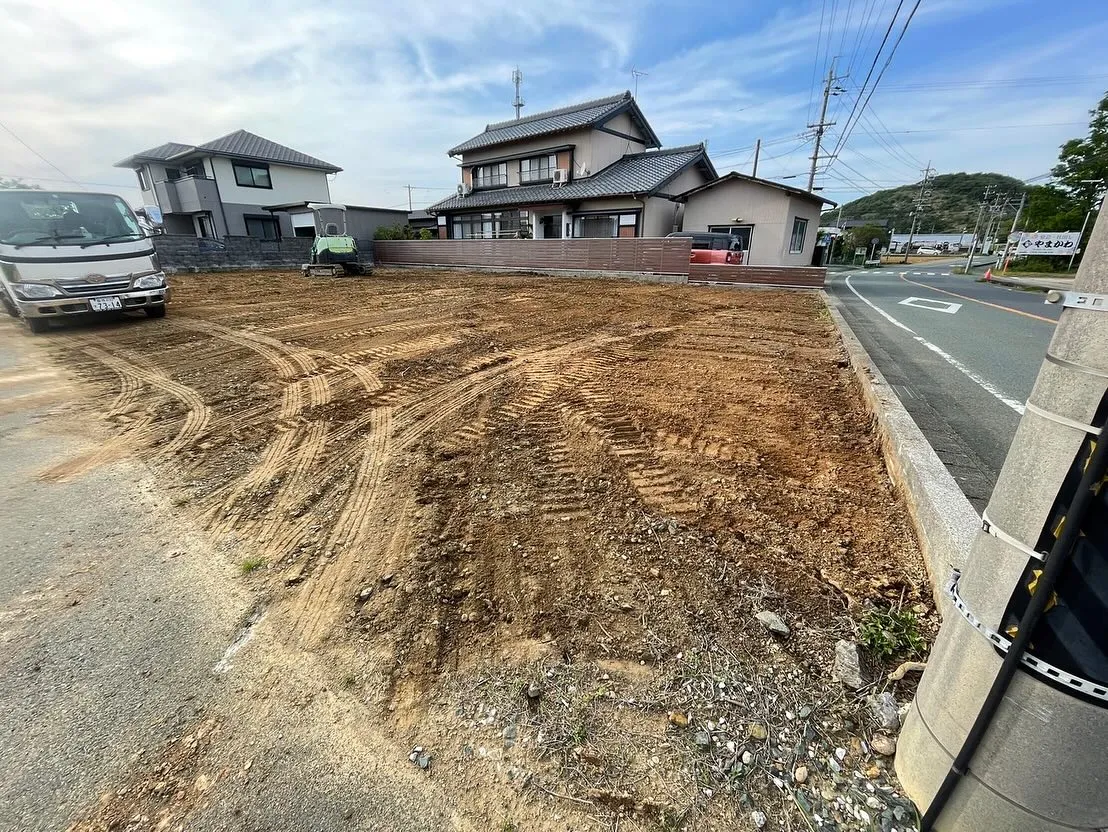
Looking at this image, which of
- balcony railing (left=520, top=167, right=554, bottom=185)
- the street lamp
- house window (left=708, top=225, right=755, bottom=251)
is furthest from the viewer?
the street lamp

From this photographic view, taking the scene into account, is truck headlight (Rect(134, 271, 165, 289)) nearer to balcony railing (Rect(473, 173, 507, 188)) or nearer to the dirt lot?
the dirt lot

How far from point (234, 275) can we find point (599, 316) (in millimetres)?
14785

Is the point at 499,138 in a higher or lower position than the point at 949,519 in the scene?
higher

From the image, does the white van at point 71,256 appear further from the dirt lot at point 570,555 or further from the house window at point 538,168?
the house window at point 538,168

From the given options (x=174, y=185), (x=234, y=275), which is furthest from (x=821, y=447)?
(x=174, y=185)

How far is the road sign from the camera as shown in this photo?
22.8 meters

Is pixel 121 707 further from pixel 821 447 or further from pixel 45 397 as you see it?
pixel 45 397

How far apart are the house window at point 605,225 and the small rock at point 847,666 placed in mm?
18310

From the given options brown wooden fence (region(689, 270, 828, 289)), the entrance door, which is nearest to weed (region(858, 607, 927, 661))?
brown wooden fence (region(689, 270, 828, 289))

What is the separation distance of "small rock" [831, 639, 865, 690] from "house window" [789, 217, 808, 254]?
63.6 ft

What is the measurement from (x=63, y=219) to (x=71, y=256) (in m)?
0.90

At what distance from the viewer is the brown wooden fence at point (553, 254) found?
14.8 metres

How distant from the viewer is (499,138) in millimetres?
23000

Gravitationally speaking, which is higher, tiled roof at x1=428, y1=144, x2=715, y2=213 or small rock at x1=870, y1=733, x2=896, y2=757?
tiled roof at x1=428, y1=144, x2=715, y2=213
